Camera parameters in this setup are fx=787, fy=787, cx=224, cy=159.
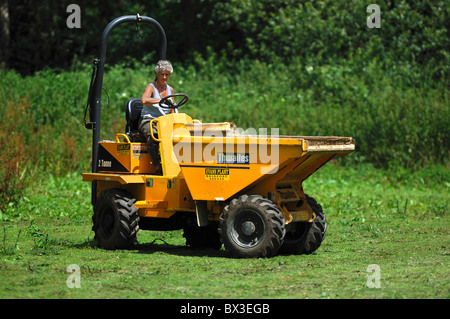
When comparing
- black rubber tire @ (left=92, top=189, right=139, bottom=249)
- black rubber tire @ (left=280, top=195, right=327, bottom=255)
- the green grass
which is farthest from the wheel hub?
black rubber tire @ (left=92, top=189, right=139, bottom=249)

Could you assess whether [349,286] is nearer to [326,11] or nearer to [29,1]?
[326,11]

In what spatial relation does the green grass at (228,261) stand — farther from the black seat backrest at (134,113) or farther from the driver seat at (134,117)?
the black seat backrest at (134,113)

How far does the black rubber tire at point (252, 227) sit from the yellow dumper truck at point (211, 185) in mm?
10

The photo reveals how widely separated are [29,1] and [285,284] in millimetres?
24561

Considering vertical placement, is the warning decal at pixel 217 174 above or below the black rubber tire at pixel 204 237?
above

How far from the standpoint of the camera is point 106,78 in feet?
71.4

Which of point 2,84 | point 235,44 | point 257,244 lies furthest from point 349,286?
point 235,44

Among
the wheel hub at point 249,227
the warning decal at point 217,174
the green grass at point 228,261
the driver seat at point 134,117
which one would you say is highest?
the driver seat at point 134,117

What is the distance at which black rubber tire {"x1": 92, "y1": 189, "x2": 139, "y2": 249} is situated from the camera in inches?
358

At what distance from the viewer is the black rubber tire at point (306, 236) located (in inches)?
352

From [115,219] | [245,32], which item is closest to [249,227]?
[115,219]

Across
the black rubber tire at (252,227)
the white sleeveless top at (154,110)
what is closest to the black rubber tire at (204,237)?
the black rubber tire at (252,227)

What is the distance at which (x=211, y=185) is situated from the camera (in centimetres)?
859

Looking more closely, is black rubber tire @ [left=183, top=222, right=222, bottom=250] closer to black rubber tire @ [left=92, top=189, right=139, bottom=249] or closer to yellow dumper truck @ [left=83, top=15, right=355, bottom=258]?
yellow dumper truck @ [left=83, top=15, right=355, bottom=258]
